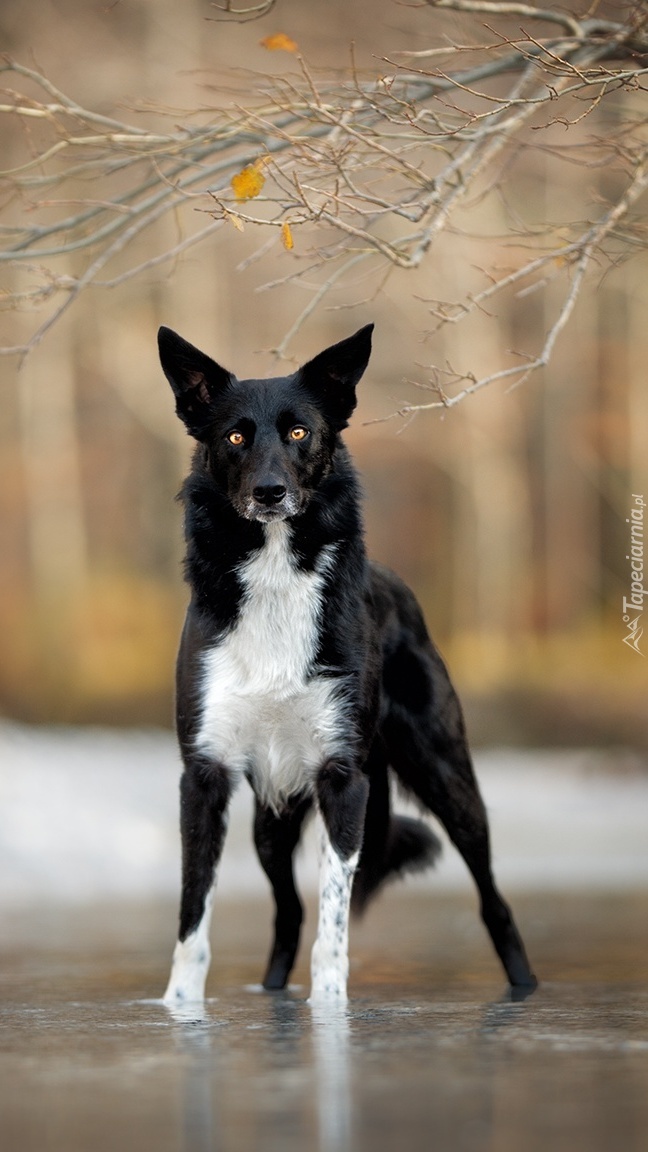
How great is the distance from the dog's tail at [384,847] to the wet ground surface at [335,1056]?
350 millimetres

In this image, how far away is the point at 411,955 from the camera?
6715 millimetres

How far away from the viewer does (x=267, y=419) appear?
17.0ft

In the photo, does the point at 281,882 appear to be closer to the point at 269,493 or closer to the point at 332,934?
the point at 332,934

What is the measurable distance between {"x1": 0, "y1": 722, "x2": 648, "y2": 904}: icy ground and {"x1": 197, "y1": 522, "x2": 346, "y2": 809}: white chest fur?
247 cm

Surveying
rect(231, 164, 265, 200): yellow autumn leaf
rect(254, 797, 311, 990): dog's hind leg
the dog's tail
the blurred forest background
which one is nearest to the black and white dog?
rect(254, 797, 311, 990): dog's hind leg

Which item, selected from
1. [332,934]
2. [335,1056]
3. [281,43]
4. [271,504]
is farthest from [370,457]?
[335,1056]

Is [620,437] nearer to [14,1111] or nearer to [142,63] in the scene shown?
[142,63]

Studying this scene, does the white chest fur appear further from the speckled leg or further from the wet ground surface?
the wet ground surface

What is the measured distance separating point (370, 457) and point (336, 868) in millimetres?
13285

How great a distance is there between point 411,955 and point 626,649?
11392mm

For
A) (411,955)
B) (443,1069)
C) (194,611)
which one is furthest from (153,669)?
(443,1069)

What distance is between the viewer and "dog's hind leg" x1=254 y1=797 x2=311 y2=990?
586 cm

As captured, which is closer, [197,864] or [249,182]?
[197,864]

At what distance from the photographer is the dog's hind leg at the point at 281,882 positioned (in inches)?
231
